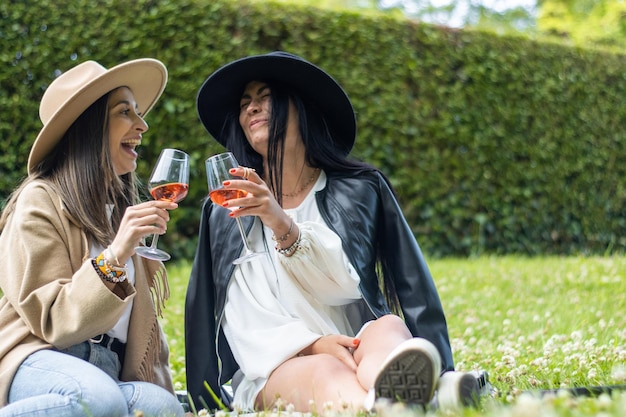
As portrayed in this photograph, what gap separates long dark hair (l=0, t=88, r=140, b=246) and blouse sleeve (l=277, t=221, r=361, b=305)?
75 cm

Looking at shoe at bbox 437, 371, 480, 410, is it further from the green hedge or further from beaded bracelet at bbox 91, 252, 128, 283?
the green hedge

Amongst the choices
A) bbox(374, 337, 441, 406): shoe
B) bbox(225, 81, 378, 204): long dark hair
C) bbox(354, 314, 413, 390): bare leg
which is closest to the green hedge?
bbox(225, 81, 378, 204): long dark hair

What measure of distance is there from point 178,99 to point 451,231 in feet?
12.0

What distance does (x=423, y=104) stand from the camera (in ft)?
28.6

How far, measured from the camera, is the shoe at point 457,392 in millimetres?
2184

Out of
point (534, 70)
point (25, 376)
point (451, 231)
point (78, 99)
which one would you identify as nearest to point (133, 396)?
point (25, 376)

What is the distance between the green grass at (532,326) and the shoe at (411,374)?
185mm

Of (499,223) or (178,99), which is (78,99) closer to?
(178,99)

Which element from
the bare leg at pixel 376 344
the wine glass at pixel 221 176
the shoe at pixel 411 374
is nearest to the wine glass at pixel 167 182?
the wine glass at pixel 221 176

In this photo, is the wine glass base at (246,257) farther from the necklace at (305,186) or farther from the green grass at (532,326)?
the green grass at (532,326)

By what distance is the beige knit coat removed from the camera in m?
2.60

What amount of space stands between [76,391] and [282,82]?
67.7 inches

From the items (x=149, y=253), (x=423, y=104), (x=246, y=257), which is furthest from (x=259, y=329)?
(x=423, y=104)

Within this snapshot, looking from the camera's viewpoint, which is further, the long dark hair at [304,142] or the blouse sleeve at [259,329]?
the long dark hair at [304,142]
